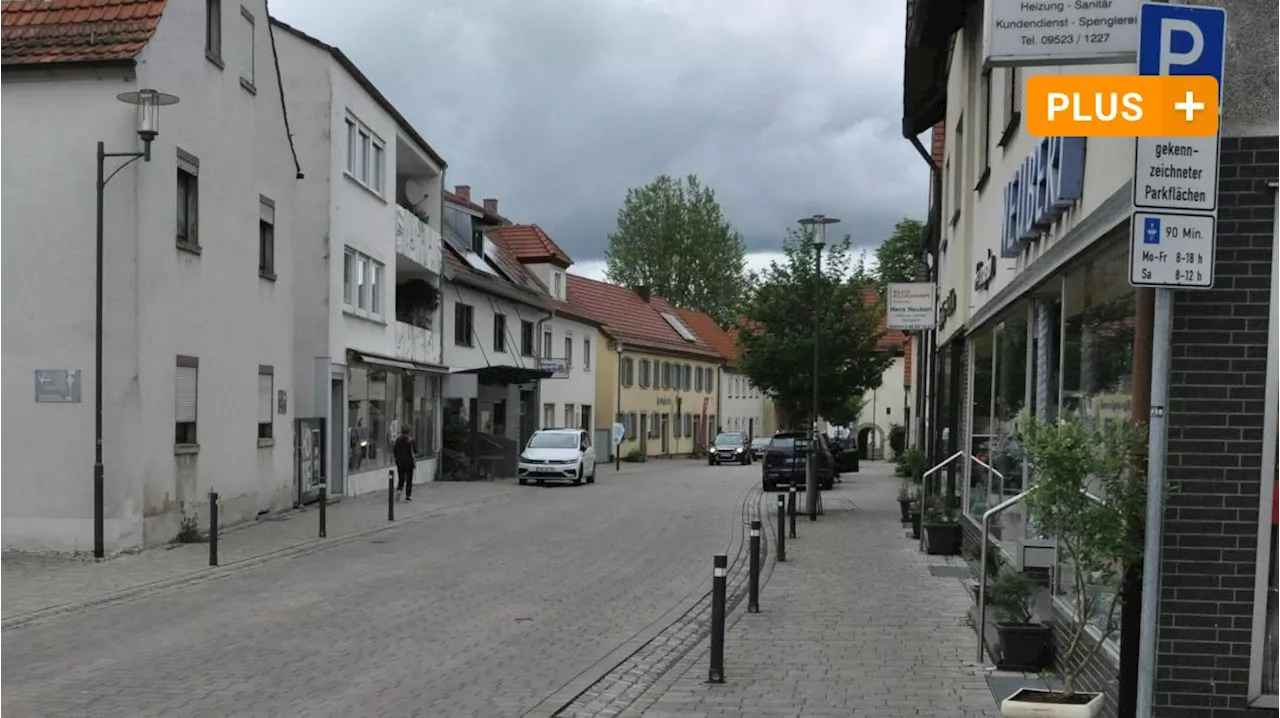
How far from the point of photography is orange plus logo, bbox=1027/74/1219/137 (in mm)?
4812

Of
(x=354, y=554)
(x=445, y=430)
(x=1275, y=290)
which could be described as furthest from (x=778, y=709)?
(x=445, y=430)

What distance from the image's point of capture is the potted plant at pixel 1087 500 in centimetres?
577

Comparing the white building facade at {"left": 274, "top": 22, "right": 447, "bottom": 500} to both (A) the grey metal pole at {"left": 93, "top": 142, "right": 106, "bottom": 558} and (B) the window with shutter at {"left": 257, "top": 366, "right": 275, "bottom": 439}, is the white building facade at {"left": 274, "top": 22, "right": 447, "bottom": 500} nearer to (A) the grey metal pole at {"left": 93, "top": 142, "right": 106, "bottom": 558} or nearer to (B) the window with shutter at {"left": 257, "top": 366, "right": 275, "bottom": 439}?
(B) the window with shutter at {"left": 257, "top": 366, "right": 275, "bottom": 439}

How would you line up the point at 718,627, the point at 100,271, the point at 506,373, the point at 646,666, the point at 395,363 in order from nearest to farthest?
the point at 718,627
the point at 646,666
the point at 100,271
the point at 395,363
the point at 506,373

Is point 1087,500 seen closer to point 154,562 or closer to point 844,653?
point 844,653

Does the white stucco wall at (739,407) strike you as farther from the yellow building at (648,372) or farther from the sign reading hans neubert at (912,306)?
the sign reading hans neubert at (912,306)

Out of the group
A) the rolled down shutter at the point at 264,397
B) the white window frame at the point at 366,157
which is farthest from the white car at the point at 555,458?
the rolled down shutter at the point at 264,397

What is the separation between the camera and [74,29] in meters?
16.5

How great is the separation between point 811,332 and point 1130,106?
2234 centimetres

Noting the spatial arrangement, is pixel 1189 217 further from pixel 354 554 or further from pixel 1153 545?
pixel 354 554

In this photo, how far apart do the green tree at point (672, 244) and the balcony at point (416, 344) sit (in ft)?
167

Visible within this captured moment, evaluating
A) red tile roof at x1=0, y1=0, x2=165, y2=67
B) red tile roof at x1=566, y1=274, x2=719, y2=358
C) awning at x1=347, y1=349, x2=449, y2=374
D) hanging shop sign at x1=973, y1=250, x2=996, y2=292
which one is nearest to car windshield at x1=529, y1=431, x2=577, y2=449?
awning at x1=347, y1=349, x2=449, y2=374

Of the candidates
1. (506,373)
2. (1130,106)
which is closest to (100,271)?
(1130,106)

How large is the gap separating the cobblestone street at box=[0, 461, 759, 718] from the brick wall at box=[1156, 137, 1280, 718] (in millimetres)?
3927
